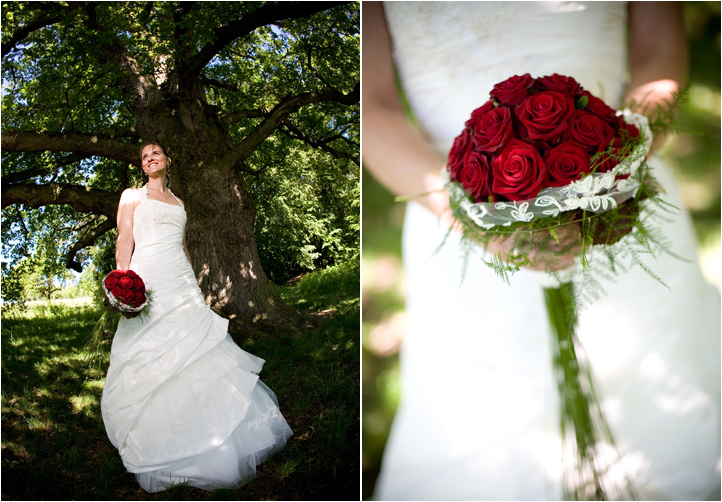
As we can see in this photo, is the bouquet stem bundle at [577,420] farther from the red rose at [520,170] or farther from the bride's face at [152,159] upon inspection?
the bride's face at [152,159]

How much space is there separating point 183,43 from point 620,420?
3.91m

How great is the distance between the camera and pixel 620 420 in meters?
2.01

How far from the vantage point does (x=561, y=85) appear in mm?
1546

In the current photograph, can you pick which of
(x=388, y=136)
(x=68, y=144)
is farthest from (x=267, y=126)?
(x=388, y=136)

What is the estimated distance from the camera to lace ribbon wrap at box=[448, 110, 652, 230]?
57.5 inches

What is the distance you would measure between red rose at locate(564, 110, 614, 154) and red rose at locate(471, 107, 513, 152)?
0.19m

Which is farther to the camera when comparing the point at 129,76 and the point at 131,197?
the point at 129,76

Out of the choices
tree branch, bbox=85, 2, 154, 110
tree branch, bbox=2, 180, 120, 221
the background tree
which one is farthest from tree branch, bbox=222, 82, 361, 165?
tree branch, bbox=2, 180, 120, 221

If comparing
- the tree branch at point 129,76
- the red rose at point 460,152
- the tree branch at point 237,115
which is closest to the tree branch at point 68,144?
the tree branch at point 129,76

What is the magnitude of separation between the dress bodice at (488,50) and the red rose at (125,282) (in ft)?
5.18

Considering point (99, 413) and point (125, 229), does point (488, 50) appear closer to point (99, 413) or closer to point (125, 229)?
point (125, 229)

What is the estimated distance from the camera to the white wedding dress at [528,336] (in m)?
1.95

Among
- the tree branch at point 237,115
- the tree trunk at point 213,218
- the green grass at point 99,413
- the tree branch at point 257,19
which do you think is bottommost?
the green grass at point 99,413

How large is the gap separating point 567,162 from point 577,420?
1093 millimetres
